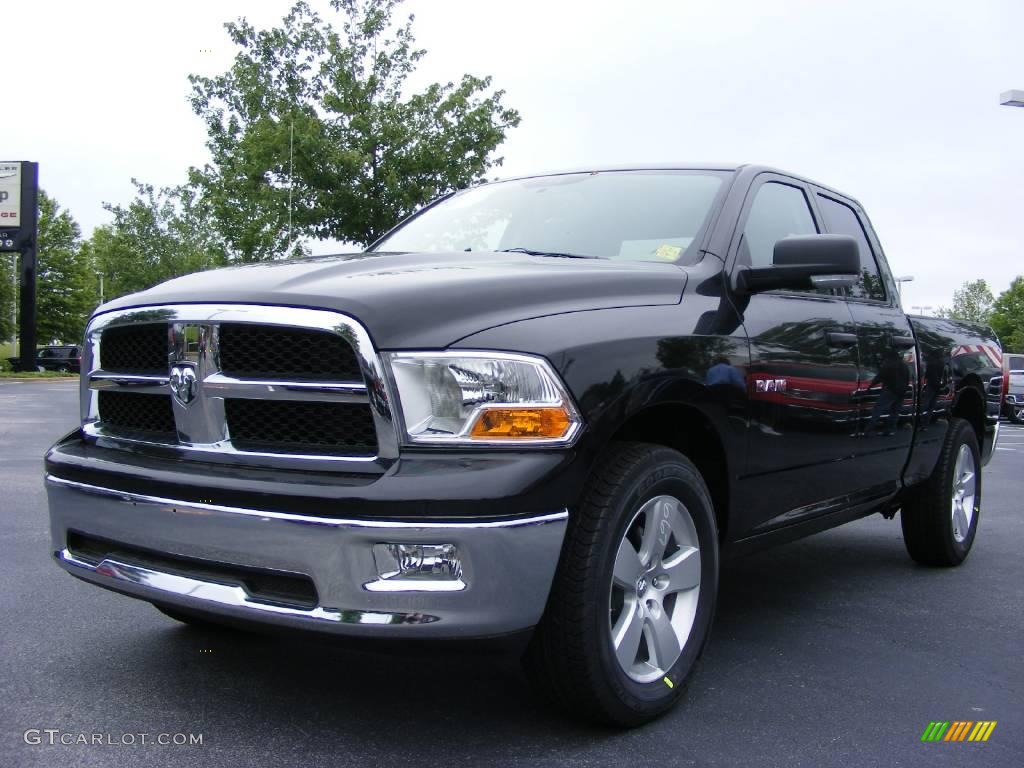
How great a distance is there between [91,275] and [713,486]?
67586mm

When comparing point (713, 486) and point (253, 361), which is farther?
point (713, 486)

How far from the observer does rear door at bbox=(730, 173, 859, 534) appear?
3.57 metres

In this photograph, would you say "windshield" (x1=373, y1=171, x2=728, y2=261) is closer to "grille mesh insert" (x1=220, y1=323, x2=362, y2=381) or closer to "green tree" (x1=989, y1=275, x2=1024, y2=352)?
"grille mesh insert" (x1=220, y1=323, x2=362, y2=381)

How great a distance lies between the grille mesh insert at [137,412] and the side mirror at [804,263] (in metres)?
1.85

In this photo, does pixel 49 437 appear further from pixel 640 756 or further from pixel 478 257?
pixel 640 756

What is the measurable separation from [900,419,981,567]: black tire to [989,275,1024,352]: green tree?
7526 cm

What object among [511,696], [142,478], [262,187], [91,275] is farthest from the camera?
[91,275]

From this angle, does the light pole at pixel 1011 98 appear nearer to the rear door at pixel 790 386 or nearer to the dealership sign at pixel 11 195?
the rear door at pixel 790 386

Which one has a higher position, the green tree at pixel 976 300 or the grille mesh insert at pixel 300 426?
the grille mesh insert at pixel 300 426

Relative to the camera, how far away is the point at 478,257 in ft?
11.7

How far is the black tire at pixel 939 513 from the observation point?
5.27 meters

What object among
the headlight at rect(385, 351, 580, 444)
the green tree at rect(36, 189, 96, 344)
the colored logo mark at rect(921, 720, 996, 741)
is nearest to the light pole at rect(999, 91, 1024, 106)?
the colored logo mark at rect(921, 720, 996, 741)

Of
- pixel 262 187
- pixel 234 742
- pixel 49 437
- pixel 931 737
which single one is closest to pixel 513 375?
pixel 234 742

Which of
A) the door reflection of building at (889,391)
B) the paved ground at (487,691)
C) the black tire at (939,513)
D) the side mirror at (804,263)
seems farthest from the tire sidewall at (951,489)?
the side mirror at (804,263)
